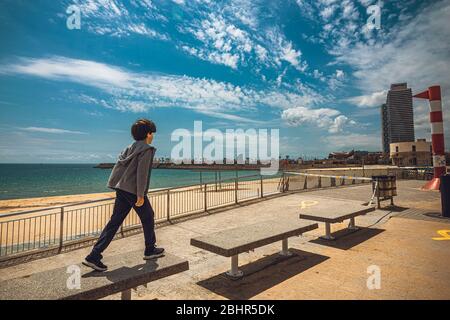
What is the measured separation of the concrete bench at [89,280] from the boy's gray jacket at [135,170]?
0.86 metres

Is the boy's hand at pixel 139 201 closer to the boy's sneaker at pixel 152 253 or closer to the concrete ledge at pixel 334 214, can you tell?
the boy's sneaker at pixel 152 253

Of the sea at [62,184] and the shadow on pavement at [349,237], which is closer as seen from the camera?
the shadow on pavement at [349,237]

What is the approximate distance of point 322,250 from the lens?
5258 millimetres

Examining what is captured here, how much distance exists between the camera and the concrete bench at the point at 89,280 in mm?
2344

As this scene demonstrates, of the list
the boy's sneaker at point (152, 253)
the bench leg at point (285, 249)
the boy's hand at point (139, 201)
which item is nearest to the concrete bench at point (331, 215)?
the bench leg at point (285, 249)

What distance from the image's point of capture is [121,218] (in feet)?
10.6

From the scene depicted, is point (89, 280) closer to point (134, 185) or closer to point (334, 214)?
point (134, 185)

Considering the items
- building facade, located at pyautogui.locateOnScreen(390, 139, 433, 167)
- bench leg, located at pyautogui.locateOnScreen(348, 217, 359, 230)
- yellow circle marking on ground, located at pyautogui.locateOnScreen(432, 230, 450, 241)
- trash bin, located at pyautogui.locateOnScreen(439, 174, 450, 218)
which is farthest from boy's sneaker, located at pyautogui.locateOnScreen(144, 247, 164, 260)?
building facade, located at pyautogui.locateOnScreen(390, 139, 433, 167)

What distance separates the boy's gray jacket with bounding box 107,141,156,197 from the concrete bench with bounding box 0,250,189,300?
33.8 inches

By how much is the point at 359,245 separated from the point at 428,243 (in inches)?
58.6

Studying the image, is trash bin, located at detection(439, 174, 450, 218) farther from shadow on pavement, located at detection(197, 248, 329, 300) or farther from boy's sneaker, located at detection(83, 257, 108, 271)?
boy's sneaker, located at detection(83, 257, 108, 271)

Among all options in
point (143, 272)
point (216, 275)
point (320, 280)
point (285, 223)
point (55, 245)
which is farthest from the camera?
point (55, 245)
